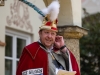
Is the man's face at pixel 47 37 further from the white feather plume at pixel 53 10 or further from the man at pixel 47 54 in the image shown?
the white feather plume at pixel 53 10

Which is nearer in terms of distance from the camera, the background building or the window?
the background building

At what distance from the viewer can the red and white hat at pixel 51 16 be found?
15.8 feet

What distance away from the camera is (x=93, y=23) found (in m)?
12.6

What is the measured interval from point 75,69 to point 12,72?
120 inches

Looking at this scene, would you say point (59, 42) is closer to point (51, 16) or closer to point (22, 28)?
point (51, 16)

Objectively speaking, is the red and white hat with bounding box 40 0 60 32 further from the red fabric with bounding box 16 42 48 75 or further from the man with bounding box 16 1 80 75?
the red fabric with bounding box 16 42 48 75

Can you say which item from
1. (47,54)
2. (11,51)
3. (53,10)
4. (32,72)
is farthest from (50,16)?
(11,51)

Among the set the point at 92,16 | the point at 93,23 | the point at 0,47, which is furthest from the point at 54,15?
the point at 92,16

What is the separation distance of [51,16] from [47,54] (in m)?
0.44

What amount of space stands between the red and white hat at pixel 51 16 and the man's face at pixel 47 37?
47mm

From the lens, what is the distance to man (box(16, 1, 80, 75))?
15.5ft

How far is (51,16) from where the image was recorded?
16.0 ft

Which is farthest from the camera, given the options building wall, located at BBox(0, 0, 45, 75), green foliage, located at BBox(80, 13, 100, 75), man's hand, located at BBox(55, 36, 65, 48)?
green foliage, located at BBox(80, 13, 100, 75)

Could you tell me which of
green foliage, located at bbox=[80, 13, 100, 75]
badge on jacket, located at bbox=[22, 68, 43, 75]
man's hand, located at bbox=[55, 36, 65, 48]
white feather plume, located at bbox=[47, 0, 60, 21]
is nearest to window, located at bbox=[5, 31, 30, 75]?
man's hand, located at bbox=[55, 36, 65, 48]
